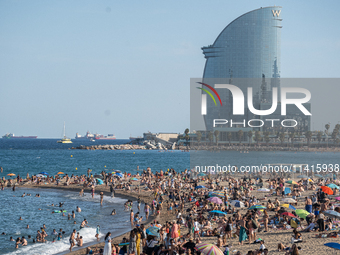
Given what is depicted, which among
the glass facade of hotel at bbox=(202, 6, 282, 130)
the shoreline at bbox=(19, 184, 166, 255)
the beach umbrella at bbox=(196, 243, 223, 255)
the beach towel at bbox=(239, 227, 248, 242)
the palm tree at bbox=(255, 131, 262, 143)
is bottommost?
the shoreline at bbox=(19, 184, 166, 255)

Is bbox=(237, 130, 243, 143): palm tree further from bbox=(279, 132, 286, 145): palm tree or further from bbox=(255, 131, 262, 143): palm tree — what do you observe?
bbox=(279, 132, 286, 145): palm tree

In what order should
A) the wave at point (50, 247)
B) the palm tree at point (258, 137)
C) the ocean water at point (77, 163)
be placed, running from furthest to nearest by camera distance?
the palm tree at point (258, 137), the ocean water at point (77, 163), the wave at point (50, 247)

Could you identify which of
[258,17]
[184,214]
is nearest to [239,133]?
[258,17]

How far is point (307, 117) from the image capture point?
156000 millimetres

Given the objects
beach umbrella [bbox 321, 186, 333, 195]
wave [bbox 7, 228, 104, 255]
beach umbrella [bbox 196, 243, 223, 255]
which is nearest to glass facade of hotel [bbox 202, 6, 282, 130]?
beach umbrella [bbox 321, 186, 333, 195]

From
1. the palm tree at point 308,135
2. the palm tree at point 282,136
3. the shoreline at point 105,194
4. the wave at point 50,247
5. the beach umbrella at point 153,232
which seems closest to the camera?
the beach umbrella at point 153,232

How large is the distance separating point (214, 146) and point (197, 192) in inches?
4956

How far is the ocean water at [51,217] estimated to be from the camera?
57.8 feet

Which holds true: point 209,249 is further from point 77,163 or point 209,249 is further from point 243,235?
point 77,163

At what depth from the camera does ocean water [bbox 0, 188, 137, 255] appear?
694 inches

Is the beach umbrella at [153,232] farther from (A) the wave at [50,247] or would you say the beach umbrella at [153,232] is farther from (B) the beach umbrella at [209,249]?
(B) the beach umbrella at [209,249]

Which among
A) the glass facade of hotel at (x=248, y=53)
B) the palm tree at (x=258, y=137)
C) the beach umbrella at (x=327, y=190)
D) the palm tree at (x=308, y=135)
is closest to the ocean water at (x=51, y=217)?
the beach umbrella at (x=327, y=190)

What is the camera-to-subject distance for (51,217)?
23562 millimetres

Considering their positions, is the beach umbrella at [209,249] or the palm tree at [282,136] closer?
the beach umbrella at [209,249]
